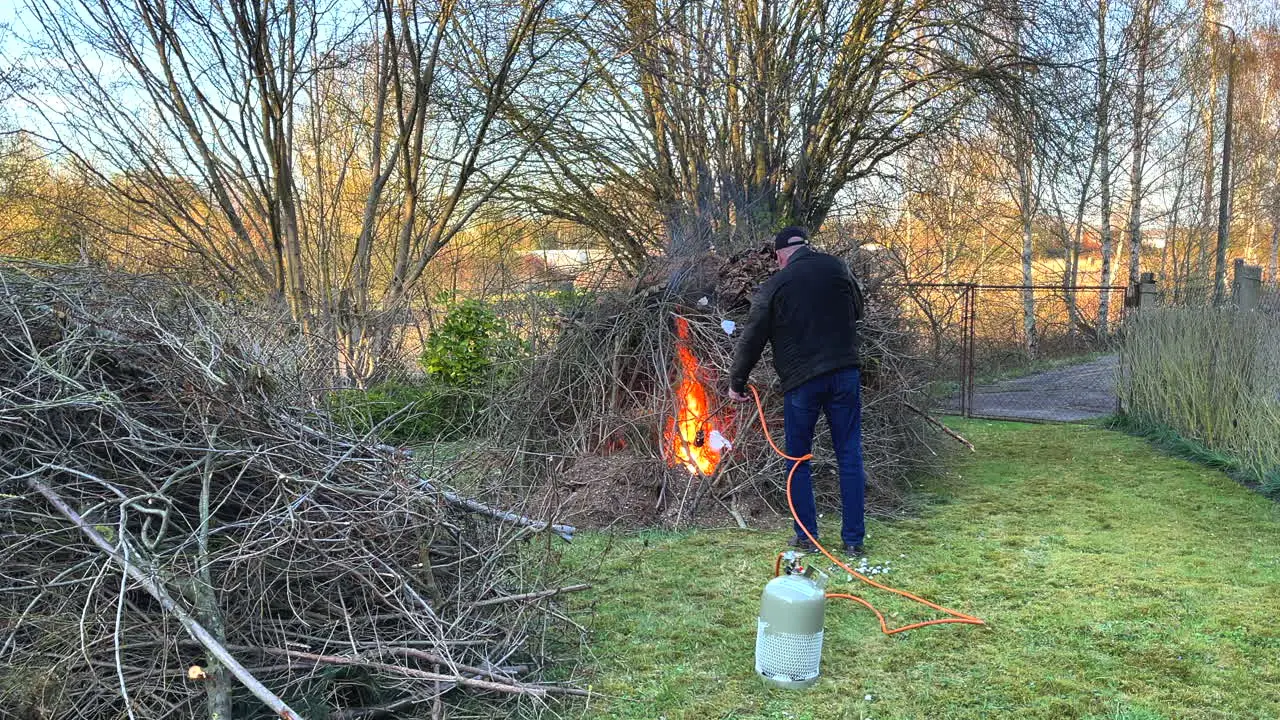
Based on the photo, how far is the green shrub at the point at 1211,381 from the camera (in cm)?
612

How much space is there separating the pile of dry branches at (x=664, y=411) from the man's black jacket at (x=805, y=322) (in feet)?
3.08

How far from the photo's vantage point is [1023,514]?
536 centimetres

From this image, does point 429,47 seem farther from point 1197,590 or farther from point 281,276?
point 1197,590

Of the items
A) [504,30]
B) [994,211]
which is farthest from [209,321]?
[994,211]

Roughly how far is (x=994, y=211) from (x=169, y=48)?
18.9 metres

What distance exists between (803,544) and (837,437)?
2.16ft

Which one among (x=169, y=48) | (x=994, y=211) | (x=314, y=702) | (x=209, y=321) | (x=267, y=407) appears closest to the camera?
(x=314, y=702)

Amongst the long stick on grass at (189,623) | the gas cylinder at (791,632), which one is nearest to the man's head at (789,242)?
the gas cylinder at (791,632)

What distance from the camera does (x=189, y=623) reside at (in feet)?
7.62

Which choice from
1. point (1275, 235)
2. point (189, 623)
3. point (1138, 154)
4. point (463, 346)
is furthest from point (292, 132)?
point (1275, 235)

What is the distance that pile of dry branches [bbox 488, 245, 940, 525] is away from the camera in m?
5.36

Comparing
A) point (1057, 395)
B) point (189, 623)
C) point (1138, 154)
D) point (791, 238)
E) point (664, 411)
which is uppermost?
point (1138, 154)

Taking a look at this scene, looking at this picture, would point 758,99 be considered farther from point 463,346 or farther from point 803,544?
point 803,544

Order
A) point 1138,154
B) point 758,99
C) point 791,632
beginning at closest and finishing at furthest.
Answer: point 791,632
point 758,99
point 1138,154
